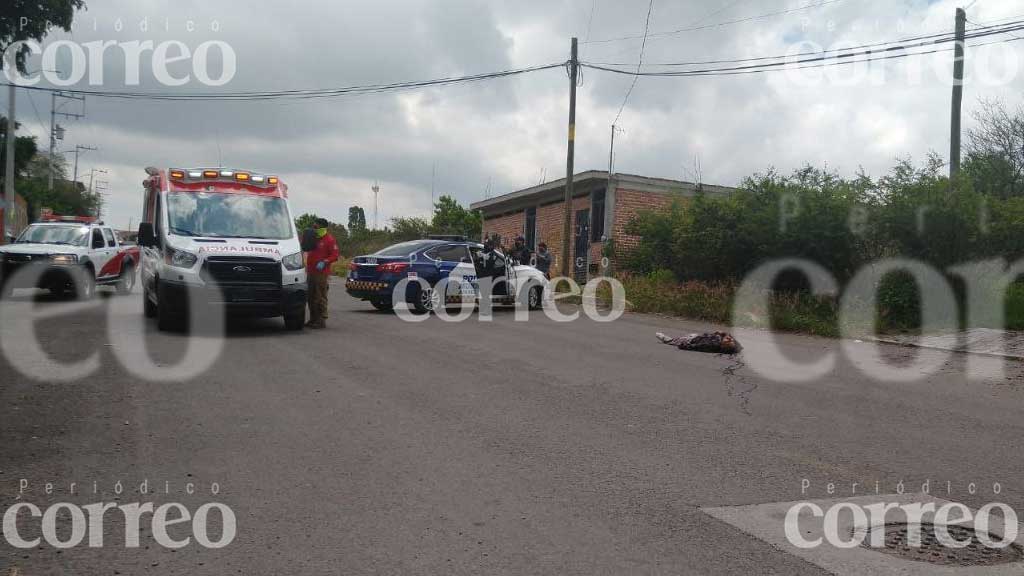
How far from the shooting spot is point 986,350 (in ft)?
41.2

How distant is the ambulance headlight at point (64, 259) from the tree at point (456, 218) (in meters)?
35.0

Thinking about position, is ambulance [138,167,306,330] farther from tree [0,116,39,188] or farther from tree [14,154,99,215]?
tree [14,154,99,215]

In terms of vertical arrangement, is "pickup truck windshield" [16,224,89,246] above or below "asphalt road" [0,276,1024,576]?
above

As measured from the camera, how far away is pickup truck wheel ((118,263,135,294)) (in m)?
21.8

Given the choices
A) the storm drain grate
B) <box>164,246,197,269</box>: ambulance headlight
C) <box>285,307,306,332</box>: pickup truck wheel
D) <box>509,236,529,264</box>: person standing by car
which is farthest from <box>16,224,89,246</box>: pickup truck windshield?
the storm drain grate

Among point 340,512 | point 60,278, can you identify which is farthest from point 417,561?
point 60,278

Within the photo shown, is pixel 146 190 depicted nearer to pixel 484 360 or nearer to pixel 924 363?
pixel 484 360

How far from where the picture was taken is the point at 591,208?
30.8 metres

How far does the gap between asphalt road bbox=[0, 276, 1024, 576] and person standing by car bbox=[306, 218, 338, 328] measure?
125 inches

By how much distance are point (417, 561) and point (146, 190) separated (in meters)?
12.6

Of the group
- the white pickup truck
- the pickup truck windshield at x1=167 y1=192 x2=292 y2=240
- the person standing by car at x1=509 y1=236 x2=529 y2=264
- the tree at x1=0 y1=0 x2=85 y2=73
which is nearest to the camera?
the pickup truck windshield at x1=167 y1=192 x2=292 y2=240

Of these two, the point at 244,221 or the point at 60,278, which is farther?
the point at 60,278

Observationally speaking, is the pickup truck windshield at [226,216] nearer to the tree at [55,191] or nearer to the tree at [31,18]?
the tree at [31,18]

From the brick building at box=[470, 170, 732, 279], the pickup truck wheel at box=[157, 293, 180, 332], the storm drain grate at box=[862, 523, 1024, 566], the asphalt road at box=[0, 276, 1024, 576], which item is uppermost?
the brick building at box=[470, 170, 732, 279]
